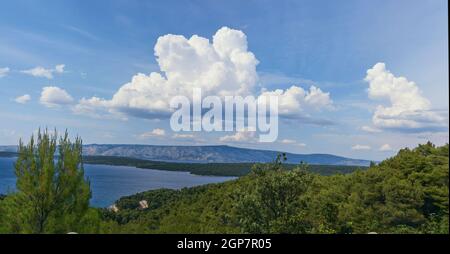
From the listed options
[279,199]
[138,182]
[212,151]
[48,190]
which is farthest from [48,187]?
[138,182]

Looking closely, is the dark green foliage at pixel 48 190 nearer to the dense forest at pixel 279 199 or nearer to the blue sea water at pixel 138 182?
the dense forest at pixel 279 199

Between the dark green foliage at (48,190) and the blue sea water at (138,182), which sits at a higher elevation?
the dark green foliage at (48,190)

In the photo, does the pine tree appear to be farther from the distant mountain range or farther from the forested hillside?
the forested hillside

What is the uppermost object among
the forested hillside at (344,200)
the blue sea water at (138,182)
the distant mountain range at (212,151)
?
the distant mountain range at (212,151)

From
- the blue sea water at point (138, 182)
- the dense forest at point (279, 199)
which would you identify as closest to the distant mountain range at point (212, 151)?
the dense forest at point (279, 199)

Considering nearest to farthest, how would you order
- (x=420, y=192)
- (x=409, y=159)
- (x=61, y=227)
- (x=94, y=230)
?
(x=61, y=227) < (x=94, y=230) < (x=420, y=192) < (x=409, y=159)
